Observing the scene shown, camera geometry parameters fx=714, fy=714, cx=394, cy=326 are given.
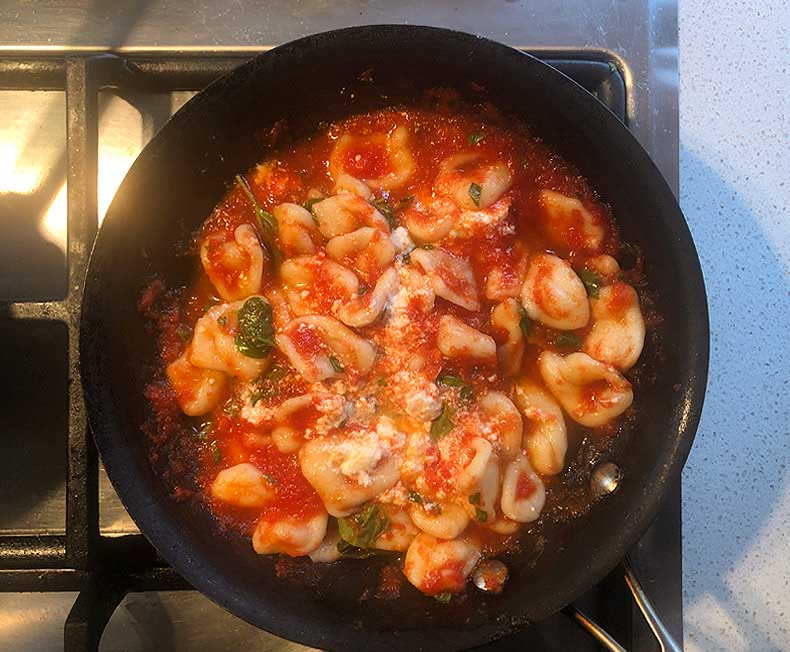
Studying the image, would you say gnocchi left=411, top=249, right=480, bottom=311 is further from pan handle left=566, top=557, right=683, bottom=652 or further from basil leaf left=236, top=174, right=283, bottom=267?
pan handle left=566, top=557, right=683, bottom=652

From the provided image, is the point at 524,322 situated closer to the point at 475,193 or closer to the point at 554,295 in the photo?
the point at 554,295

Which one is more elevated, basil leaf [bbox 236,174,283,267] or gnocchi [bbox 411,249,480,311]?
basil leaf [bbox 236,174,283,267]

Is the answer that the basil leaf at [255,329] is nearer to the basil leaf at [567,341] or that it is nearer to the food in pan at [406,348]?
the food in pan at [406,348]

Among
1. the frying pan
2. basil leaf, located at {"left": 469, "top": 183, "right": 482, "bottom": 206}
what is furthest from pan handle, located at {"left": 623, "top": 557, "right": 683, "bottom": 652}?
basil leaf, located at {"left": 469, "top": 183, "right": 482, "bottom": 206}

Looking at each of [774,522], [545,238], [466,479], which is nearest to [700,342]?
[545,238]

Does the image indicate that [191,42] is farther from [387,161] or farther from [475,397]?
[475,397]

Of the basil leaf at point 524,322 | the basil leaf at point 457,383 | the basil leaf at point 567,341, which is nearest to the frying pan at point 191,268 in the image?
the basil leaf at point 567,341

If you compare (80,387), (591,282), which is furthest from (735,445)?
(80,387)
